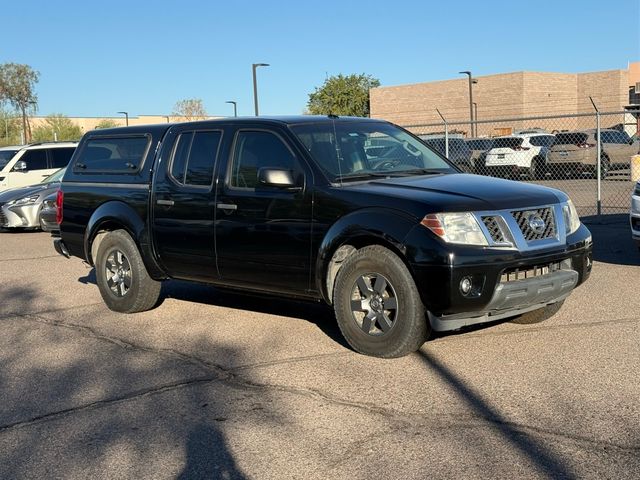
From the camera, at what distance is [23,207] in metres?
15.8

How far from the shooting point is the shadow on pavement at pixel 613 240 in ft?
32.4

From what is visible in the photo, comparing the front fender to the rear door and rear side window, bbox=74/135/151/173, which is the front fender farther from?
rear side window, bbox=74/135/151/173

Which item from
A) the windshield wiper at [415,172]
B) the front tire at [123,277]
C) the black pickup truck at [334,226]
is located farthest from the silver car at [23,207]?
the windshield wiper at [415,172]

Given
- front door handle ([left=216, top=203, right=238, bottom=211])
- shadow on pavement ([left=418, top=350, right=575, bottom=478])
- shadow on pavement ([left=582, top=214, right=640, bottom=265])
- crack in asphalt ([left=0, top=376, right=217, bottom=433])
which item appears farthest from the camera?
shadow on pavement ([left=582, top=214, right=640, bottom=265])

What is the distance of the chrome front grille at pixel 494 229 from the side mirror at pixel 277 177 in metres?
1.57

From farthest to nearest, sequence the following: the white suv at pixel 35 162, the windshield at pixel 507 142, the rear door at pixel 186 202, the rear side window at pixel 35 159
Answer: the windshield at pixel 507 142, the rear side window at pixel 35 159, the white suv at pixel 35 162, the rear door at pixel 186 202

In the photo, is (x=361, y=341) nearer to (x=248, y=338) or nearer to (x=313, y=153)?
(x=248, y=338)

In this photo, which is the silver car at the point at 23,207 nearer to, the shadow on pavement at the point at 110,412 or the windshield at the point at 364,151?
the shadow on pavement at the point at 110,412

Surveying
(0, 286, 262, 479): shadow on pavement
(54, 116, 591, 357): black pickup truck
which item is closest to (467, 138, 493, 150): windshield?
Result: (54, 116, 591, 357): black pickup truck

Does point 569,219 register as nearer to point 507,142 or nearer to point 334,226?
point 334,226

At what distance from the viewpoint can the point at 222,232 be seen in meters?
6.68

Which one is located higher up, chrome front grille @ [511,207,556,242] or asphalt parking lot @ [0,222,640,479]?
chrome front grille @ [511,207,556,242]

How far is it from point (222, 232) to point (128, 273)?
1537 mm

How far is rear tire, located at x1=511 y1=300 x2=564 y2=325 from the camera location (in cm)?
653
